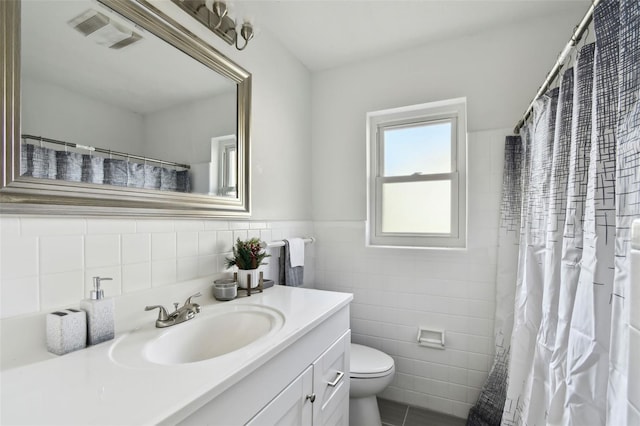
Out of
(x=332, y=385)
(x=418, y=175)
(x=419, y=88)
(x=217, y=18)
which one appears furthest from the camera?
(x=418, y=175)

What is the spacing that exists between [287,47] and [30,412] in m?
2.08

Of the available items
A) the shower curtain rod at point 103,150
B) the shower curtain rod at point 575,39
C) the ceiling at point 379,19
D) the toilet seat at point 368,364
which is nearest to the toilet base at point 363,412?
the toilet seat at point 368,364

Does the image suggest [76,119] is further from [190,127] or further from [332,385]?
[332,385]

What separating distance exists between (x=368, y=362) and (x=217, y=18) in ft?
6.39

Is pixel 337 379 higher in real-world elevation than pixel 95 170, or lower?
lower

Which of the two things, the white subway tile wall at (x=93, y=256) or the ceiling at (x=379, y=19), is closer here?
the white subway tile wall at (x=93, y=256)

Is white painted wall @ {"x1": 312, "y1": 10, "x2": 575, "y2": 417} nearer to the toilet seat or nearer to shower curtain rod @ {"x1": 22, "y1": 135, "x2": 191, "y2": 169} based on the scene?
the toilet seat

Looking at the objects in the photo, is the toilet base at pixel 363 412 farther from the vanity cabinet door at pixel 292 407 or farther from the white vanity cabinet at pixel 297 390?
the vanity cabinet door at pixel 292 407

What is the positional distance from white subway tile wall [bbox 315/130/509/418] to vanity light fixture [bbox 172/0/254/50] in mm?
1338

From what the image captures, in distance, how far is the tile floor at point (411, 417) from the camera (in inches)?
71.6

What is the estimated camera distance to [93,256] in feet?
3.02

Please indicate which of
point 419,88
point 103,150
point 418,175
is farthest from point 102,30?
point 418,175

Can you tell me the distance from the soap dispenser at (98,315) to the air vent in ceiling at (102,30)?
29.8 inches

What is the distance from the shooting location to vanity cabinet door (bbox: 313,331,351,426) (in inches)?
43.9
